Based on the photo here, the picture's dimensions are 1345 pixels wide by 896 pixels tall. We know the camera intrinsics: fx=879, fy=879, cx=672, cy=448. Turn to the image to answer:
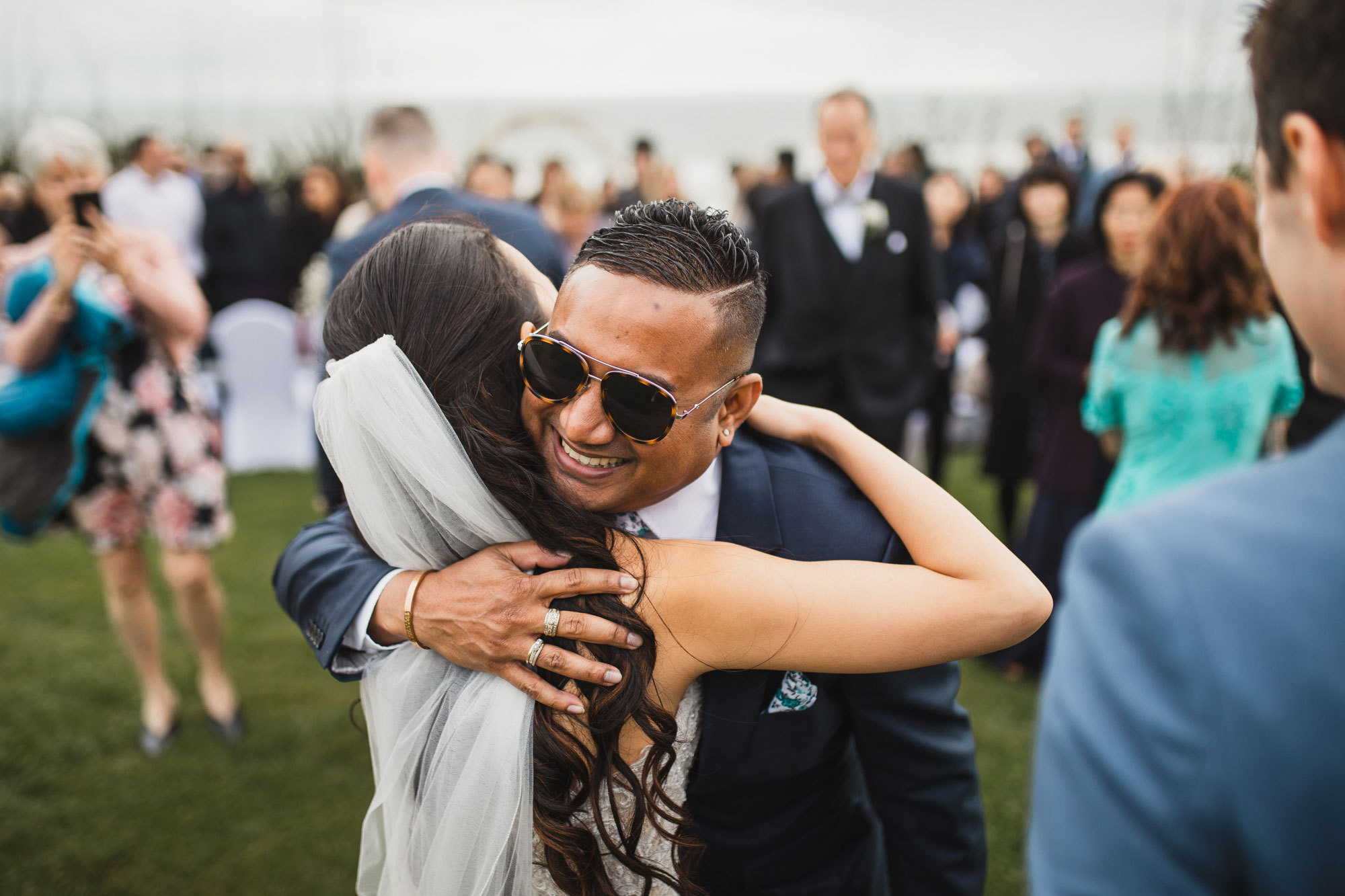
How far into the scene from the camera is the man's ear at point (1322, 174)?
71 cm

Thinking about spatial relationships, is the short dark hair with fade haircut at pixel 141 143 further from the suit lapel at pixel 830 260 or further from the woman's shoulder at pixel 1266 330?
the woman's shoulder at pixel 1266 330

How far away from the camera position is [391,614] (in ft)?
4.96

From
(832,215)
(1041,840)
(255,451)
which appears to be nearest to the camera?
(1041,840)

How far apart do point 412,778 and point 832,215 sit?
455cm

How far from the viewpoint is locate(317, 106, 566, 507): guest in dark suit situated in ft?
11.7

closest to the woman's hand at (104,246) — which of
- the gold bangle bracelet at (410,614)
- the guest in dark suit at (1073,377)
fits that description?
the gold bangle bracelet at (410,614)

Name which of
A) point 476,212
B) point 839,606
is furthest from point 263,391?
point 839,606

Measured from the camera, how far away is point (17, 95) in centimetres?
1375

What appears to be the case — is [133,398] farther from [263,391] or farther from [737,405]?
[263,391]

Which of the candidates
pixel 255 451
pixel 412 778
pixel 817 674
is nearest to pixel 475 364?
pixel 412 778

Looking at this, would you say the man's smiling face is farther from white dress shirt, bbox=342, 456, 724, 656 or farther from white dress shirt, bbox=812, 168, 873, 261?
white dress shirt, bbox=812, 168, 873, 261

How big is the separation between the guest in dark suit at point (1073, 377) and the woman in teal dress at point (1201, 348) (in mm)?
884

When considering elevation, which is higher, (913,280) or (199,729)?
(913,280)

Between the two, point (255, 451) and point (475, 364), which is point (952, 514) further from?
point (255, 451)
